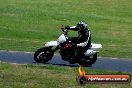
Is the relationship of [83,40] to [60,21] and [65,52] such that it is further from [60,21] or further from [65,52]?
[60,21]

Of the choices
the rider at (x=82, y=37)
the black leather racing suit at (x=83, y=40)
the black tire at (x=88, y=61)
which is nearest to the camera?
the rider at (x=82, y=37)

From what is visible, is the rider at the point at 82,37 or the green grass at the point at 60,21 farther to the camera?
the green grass at the point at 60,21

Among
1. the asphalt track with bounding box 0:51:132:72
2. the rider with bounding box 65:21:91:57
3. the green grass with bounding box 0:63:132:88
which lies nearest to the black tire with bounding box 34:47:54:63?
the asphalt track with bounding box 0:51:132:72

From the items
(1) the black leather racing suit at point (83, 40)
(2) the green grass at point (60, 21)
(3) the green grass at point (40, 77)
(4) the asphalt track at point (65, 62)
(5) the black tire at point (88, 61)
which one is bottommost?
(2) the green grass at point (60, 21)

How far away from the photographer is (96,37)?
3359 centimetres

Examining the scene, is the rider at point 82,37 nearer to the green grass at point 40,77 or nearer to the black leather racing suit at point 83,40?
the black leather racing suit at point 83,40

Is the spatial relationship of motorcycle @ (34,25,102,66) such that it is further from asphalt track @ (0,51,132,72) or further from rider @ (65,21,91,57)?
asphalt track @ (0,51,132,72)

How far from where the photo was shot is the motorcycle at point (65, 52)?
2105 cm

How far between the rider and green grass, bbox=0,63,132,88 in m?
1.34

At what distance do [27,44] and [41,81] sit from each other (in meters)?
10.6

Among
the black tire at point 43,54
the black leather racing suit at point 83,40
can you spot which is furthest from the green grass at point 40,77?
the black leather racing suit at point 83,40

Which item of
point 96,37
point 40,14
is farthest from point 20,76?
point 40,14

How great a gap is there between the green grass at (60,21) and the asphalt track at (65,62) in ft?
5.42

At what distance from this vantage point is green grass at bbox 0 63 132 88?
54.4 feet
